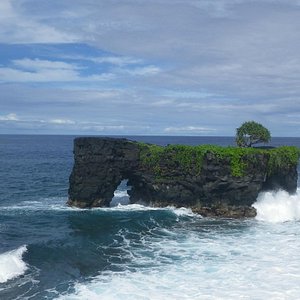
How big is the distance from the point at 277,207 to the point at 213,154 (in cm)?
968

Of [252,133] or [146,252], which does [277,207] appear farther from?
[146,252]

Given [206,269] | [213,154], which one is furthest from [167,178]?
[206,269]

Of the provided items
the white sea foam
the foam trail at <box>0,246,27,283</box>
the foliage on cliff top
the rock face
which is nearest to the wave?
the rock face

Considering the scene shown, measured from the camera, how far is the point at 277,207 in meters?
50.2

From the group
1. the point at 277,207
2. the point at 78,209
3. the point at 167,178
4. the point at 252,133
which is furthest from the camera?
the point at 252,133

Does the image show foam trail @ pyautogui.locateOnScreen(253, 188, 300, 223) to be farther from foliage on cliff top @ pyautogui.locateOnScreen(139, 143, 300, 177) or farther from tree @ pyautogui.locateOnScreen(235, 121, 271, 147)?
tree @ pyautogui.locateOnScreen(235, 121, 271, 147)

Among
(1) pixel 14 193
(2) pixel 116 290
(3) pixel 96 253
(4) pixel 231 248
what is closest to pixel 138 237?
(3) pixel 96 253

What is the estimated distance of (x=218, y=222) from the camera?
45844 mm

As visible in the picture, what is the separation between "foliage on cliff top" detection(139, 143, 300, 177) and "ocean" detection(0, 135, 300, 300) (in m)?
4.56

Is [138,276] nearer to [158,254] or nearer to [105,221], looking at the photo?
[158,254]

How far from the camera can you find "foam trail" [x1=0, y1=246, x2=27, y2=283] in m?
30.2

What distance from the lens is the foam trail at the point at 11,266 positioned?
30.2m

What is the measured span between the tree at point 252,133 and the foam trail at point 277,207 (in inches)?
307

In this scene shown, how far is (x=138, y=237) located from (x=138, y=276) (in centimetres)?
1044
